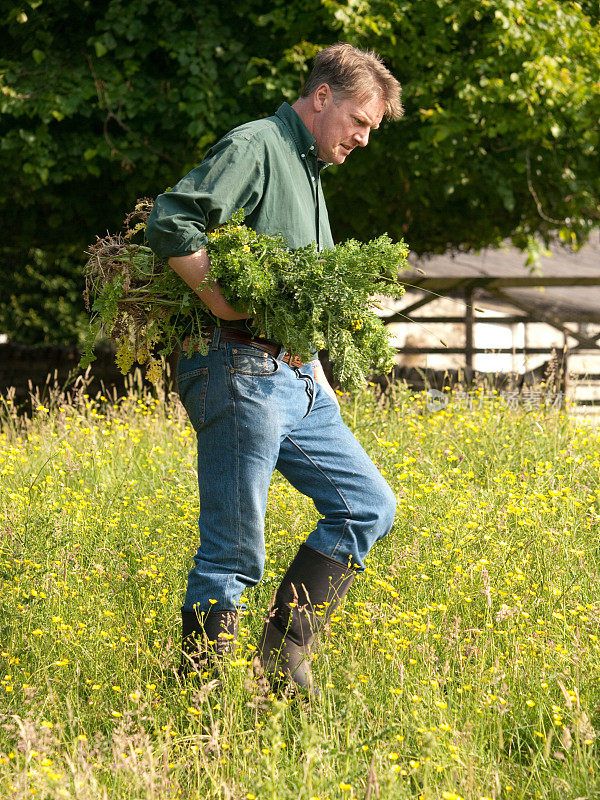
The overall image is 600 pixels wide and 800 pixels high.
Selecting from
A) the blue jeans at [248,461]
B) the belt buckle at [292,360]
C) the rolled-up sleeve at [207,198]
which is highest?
the rolled-up sleeve at [207,198]

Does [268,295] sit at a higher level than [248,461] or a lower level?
higher

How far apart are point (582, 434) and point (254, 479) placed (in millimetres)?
3122

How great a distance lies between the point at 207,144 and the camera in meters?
7.41

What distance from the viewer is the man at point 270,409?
2404 millimetres

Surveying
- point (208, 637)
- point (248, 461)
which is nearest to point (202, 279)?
point (248, 461)

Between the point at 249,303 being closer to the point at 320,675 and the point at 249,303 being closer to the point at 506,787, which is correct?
the point at 320,675

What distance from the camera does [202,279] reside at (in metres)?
2.37

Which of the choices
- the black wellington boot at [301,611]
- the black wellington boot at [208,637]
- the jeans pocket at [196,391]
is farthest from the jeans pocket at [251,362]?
the black wellington boot at [208,637]

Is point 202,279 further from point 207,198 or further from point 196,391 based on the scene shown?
point 196,391

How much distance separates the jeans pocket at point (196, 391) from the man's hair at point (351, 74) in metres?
0.98

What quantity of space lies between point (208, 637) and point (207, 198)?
128cm

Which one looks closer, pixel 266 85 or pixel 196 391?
pixel 196 391

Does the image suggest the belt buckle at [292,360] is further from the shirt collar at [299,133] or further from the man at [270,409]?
the shirt collar at [299,133]

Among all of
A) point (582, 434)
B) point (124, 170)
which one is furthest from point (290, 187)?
point (124, 170)
